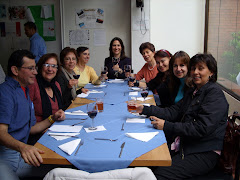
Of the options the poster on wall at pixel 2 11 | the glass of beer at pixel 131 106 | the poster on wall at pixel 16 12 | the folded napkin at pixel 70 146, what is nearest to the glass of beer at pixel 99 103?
the glass of beer at pixel 131 106

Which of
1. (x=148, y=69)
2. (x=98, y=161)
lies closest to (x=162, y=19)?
(x=148, y=69)

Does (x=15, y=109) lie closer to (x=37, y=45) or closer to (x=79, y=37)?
(x=37, y=45)

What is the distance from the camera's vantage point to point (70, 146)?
63.2 inches

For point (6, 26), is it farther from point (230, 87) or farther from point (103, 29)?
point (230, 87)

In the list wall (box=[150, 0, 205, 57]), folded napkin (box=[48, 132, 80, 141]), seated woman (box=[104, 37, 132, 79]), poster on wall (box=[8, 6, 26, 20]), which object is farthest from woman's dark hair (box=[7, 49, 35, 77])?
poster on wall (box=[8, 6, 26, 20])

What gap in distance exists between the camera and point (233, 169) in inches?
71.7

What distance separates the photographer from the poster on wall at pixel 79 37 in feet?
18.5

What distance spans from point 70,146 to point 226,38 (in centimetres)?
345

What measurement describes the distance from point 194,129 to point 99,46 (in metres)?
4.16

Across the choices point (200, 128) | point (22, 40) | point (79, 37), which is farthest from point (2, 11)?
point (200, 128)

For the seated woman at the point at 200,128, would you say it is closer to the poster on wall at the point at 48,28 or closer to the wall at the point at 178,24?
the wall at the point at 178,24

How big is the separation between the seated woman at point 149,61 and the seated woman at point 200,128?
1905 millimetres

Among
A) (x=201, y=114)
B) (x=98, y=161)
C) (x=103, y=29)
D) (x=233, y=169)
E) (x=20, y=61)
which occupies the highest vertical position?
(x=103, y=29)

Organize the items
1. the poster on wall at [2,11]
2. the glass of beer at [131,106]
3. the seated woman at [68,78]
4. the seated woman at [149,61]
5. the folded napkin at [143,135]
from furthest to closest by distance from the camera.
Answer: the poster on wall at [2,11], the seated woman at [149,61], the seated woman at [68,78], the glass of beer at [131,106], the folded napkin at [143,135]
